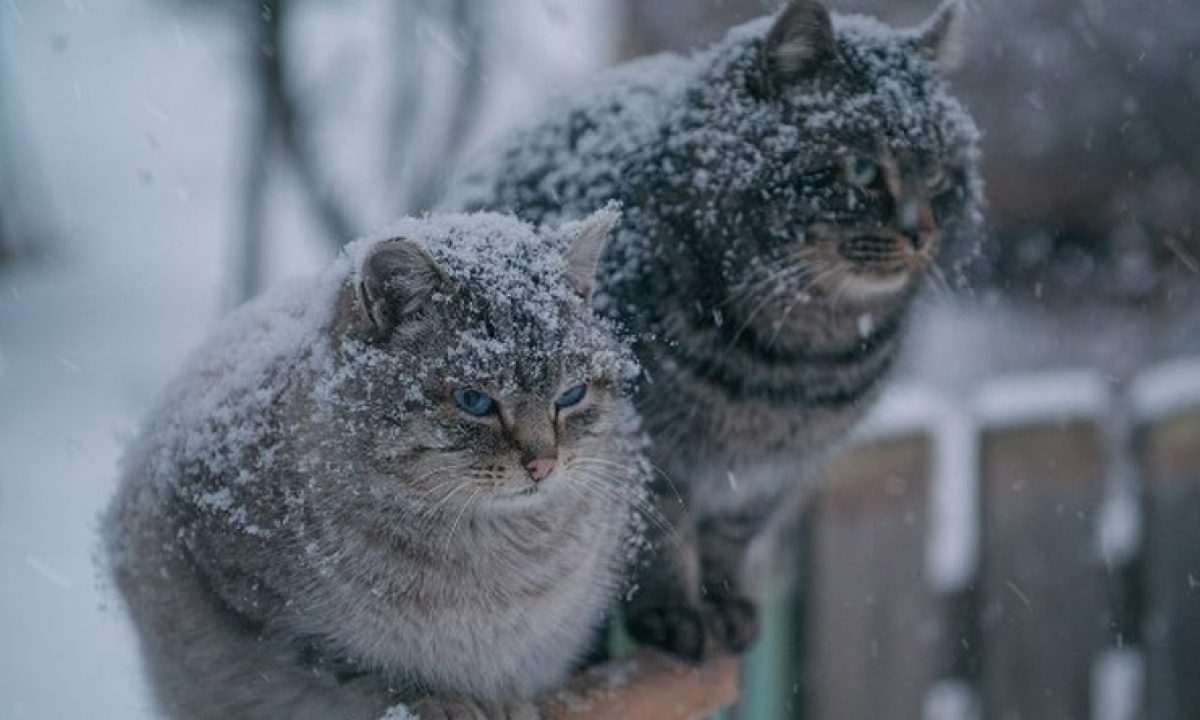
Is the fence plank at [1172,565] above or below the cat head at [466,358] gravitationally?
above

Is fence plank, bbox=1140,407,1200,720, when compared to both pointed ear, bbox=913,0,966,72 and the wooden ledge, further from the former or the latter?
pointed ear, bbox=913,0,966,72

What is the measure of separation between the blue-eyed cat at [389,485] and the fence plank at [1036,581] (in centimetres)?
192

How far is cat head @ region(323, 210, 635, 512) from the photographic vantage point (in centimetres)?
95

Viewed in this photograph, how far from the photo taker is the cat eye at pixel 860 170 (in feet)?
3.84

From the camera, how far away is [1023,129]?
2326mm

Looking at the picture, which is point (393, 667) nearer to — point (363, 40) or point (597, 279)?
point (597, 279)

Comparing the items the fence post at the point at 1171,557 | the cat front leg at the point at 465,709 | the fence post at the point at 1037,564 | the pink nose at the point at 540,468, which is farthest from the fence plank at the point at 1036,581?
the pink nose at the point at 540,468

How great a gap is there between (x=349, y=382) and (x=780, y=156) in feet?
1.48

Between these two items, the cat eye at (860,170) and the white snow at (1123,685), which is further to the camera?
the white snow at (1123,685)

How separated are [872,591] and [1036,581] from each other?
0.49 metres

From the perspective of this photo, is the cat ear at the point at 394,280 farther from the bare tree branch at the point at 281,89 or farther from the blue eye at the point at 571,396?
the bare tree branch at the point at 281,89

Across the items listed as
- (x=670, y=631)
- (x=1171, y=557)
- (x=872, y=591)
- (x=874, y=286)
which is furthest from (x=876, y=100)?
(x=1171, y=557)

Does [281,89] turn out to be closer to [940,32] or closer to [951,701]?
[940,32]

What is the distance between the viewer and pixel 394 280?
0.94m
